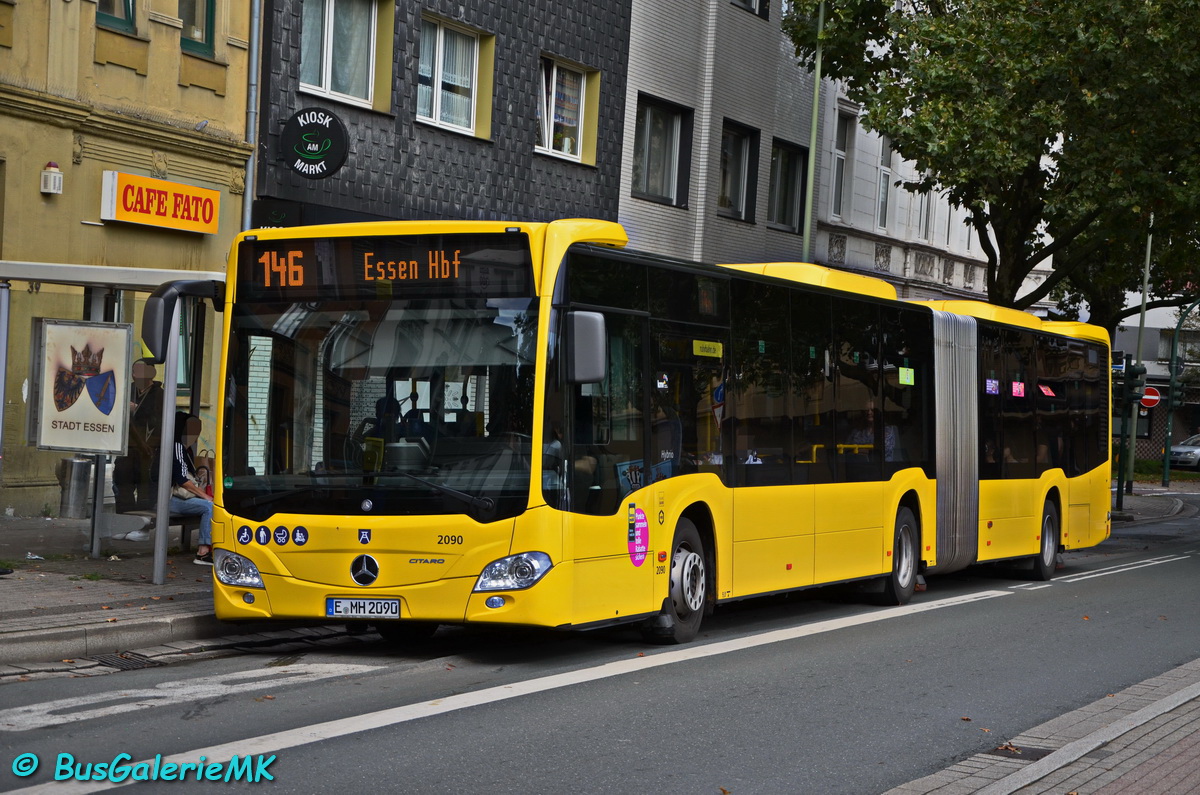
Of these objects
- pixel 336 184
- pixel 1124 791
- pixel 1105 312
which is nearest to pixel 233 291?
pixel 1124 791

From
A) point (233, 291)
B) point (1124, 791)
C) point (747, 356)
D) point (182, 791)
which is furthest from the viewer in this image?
point (747, 356)

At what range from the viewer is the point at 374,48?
21.0 metres

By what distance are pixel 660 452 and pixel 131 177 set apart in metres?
9.15

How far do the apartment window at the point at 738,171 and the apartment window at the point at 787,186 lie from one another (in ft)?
3.09

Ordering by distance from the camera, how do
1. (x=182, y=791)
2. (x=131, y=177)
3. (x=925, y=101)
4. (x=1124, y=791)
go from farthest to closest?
(x=925, y=101)
(x=131, y=177)
(x=1124, y=791)
(x=182, y=791)

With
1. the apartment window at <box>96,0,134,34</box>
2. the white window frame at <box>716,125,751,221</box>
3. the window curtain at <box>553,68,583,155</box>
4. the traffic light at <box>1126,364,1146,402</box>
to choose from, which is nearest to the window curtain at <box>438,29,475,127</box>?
the window curtain at <box>553,68,583,155</box>

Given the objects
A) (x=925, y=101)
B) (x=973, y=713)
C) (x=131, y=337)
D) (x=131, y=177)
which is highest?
(x=925, y=101)

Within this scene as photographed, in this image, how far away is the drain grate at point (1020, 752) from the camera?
24.7 feet

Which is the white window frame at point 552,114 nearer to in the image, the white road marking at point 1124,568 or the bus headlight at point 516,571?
the white road marking at point 1124,568

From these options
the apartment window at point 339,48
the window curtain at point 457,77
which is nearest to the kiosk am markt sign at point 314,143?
the apartment window at point 339,48

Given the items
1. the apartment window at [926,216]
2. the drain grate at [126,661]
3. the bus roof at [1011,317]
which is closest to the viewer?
the drain grate at [126,661]

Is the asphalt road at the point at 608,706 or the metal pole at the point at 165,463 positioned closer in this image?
the asphalt road at the point at 608,706

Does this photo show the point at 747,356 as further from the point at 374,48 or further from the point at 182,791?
the point at 374,48

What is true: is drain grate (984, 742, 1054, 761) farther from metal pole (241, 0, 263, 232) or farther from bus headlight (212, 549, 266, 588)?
metal pole (241, 0, 263, 232)
